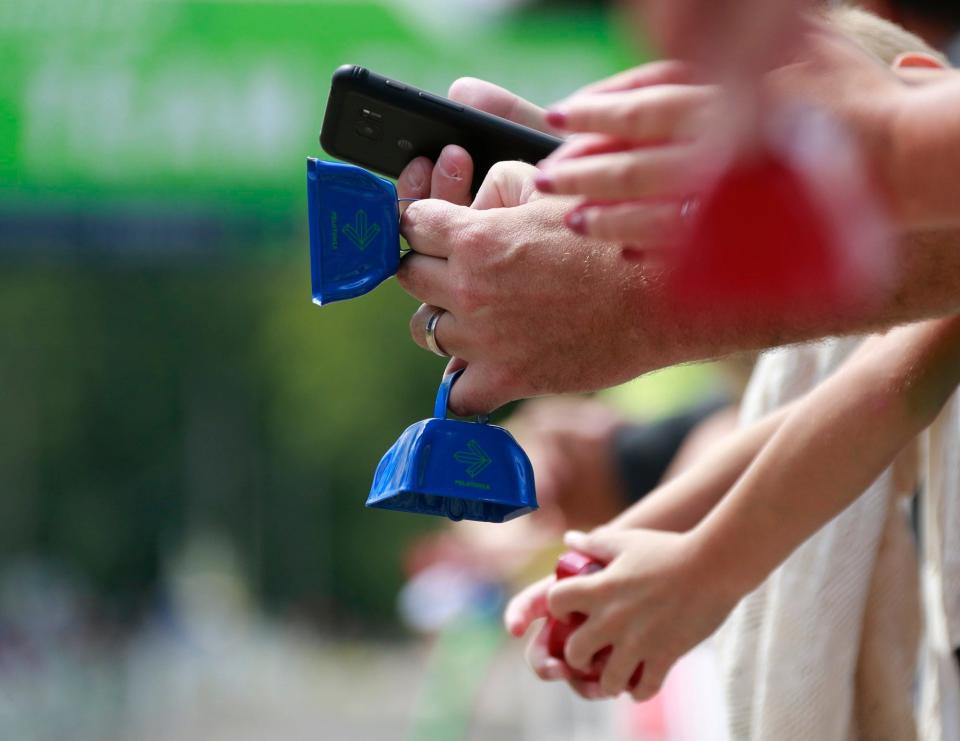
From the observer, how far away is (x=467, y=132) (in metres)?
1.35

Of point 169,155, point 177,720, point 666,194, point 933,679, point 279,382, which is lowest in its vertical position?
point 279,382

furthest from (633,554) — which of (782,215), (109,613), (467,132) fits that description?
(109,613)

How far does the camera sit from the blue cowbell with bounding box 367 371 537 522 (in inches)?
48.3

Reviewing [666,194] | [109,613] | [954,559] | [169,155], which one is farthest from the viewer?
[109,613]

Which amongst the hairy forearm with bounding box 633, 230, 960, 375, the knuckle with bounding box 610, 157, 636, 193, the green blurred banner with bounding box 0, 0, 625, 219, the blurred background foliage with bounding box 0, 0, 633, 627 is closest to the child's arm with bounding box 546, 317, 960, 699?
the hairy forearm with bounding box 633, 230, 960, 375

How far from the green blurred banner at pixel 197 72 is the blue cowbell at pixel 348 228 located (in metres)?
5.18

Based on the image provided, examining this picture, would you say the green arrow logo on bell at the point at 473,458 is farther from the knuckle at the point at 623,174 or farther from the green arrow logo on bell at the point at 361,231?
the knuckle at the point at 623,174

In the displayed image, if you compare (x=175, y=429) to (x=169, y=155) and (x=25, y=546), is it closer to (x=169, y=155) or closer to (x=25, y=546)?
(x=25, y=546)

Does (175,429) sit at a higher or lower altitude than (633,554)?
lower

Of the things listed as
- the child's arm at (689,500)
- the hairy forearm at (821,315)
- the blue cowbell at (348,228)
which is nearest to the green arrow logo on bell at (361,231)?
the blue cowbell at (348,228)

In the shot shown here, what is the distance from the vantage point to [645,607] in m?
1.45

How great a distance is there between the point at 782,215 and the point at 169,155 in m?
6.23

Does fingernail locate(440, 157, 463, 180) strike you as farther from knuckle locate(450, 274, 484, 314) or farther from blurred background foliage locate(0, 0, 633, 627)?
blurred background foliage locate(0, 0, 633, 627)

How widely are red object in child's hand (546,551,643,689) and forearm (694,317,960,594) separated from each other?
0.16 m
